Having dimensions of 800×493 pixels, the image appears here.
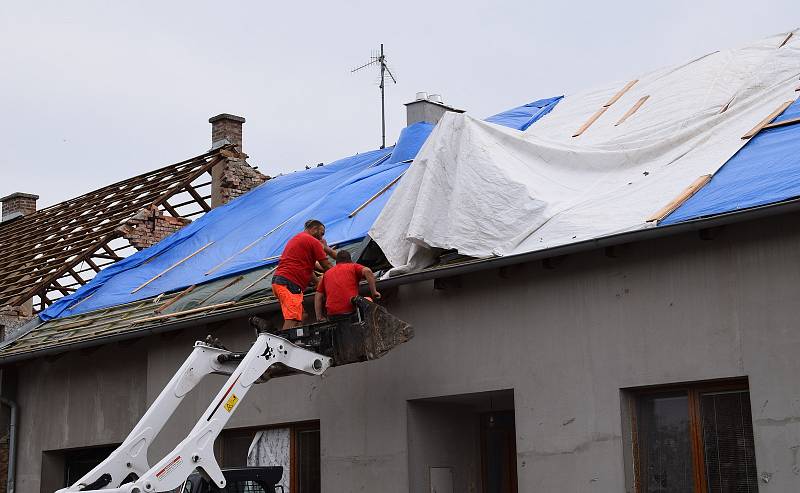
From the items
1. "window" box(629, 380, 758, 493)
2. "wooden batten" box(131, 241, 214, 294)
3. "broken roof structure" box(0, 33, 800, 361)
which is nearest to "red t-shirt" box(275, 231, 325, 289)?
"broken roof structure" box(0, 33, 800, 361)

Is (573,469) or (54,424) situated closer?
(573,469)

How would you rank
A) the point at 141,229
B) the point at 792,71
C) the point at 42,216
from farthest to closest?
the point at 42,216, the point at 141,229, the point at 792,71

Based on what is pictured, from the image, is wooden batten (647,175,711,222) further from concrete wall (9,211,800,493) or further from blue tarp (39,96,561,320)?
blue tarp (39,96,561,320)

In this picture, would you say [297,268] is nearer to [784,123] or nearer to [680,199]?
[680,199]

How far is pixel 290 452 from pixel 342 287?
3.19 m

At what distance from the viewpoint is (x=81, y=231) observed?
2092 centimetres

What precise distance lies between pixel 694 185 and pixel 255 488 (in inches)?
198

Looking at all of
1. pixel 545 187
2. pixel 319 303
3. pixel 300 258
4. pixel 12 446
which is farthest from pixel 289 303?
pixel 12 446

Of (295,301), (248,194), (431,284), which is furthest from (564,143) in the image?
(248,194)

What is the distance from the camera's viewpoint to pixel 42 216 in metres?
24.8

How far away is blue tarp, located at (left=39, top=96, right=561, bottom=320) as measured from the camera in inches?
633

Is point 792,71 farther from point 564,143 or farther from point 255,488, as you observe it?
point 255,488

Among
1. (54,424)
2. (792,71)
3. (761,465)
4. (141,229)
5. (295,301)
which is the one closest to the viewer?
(761,465)

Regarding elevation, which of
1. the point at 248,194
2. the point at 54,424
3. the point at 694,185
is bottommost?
the point at 54,424
